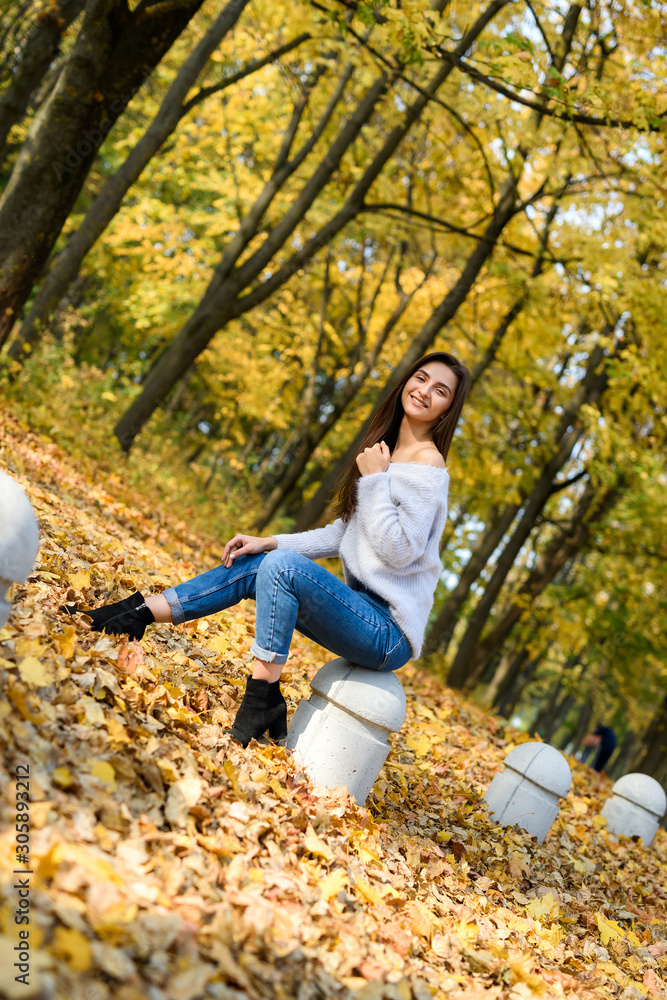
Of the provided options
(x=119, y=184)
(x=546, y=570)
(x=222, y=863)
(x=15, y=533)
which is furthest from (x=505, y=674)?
(x=15, y=533)

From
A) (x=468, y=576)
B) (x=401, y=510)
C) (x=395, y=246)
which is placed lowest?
(x=468, y=576)

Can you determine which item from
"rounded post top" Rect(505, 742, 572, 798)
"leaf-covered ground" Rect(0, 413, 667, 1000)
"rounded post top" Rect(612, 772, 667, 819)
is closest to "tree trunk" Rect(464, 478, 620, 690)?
"rounded post top" Rect(612, 772, 667, 819)

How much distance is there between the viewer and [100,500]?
7.00 meters

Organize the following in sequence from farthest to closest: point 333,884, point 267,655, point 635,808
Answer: point 635,808
point 267,655
point 333,884

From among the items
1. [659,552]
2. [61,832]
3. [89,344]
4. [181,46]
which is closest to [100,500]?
[61,832]

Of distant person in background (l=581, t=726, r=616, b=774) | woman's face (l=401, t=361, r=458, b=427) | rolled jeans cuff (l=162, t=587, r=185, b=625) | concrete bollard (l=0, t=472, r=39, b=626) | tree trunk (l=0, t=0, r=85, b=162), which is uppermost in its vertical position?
tree trunk (l=0, t=0, r=85, b=162)

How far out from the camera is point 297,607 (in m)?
3.08

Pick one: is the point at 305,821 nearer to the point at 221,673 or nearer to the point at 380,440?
the point at 221,673

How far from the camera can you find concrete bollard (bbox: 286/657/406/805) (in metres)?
3.20

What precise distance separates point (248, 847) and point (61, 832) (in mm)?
738

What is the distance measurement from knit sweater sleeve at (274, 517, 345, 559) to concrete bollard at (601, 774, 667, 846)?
437cm

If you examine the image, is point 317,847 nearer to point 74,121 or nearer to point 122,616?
point 122,616

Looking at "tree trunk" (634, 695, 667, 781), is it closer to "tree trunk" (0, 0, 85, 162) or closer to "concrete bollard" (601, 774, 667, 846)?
"concrete bollard" (601, 774, 667, 846)

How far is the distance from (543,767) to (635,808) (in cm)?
226
